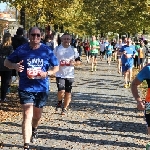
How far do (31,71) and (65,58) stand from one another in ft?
10.9

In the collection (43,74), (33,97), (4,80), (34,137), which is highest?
(43,74)

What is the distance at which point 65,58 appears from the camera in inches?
392

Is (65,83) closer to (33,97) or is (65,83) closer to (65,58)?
(65,58)

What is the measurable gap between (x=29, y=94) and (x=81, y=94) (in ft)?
23.9

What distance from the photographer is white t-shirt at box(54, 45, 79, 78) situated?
392 inches

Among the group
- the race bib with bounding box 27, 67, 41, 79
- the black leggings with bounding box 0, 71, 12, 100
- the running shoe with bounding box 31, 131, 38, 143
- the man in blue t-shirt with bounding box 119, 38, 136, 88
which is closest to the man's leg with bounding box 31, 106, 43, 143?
the running shoe with bounding box 31, 131, 38, 143

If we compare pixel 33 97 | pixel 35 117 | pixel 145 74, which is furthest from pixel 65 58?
pixel 145 74

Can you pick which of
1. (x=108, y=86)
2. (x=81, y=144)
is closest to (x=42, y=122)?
(x=81, y=144)

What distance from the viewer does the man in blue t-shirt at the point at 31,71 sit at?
21.8 ft

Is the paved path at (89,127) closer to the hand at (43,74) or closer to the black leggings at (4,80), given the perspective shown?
the black leggings at (4,80)

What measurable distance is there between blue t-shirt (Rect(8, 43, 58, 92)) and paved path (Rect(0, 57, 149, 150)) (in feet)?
3.24

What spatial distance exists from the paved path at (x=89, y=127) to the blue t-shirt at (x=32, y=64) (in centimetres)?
99

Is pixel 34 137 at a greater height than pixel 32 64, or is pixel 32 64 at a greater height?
pixel 32 64

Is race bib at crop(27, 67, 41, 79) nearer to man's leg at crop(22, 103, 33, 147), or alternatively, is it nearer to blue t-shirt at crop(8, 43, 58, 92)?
blue t-shirt at crop(8, 43, 58, 92)
